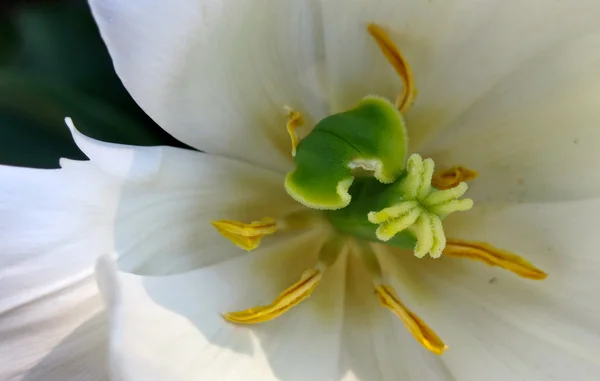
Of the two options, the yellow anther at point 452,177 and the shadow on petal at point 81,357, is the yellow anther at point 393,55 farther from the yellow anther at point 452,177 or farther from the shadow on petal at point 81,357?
the shadow on petal at point 81,357

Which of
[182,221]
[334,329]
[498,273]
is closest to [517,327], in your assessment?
[498,273]

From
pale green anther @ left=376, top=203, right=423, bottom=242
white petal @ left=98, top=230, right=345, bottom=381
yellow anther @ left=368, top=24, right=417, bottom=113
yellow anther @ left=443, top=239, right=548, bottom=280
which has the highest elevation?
yellow anther @ left=368, top=24, right=417, bottom=113

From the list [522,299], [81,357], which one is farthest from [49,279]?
[522,299]

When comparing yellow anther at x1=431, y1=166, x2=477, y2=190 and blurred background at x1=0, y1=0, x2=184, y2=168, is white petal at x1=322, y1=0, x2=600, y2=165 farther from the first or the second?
blurred background at x1=0, y1=0, x2=184, y2=168

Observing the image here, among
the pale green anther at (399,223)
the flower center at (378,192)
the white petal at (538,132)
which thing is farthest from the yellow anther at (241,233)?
the white petal at (538,132)

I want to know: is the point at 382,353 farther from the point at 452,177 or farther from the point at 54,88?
the point at 54,88

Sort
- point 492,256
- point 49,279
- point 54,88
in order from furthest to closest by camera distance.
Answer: point 54,88 → point 492,256 → point 49,279

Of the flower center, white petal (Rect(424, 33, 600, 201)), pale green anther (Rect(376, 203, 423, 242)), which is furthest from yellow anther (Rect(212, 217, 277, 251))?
white petal (Rect(424, 33, 600, 201))
